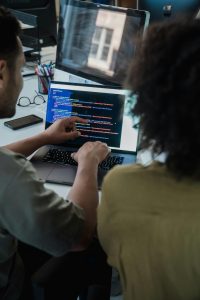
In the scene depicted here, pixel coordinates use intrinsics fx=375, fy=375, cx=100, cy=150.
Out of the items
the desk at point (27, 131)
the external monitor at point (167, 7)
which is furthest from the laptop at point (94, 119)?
the external monitor at point (167, 7)

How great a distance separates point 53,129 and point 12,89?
0.39 m

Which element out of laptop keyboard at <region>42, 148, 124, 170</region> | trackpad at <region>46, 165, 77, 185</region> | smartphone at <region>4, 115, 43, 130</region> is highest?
smartphone at <region>4, 115, 43, 130</region>

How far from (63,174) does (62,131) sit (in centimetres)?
23

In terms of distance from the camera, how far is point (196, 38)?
2.07 feet

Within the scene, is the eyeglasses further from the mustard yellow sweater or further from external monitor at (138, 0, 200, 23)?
the mustard yellow sweater

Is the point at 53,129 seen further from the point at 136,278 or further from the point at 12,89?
the point at 136,278

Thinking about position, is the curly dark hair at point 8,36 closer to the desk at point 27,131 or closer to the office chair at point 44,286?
the desk at point 27,131

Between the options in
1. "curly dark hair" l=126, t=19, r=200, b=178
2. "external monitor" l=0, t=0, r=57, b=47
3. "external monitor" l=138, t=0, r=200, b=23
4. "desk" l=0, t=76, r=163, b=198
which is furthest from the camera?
"external monitor" l=0, t=0, r=57, b=47

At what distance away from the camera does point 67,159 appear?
1.42 m

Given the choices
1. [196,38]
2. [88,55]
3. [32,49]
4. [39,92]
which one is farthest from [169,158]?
[32,49]

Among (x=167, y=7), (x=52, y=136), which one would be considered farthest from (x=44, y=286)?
(x=167, y=7)

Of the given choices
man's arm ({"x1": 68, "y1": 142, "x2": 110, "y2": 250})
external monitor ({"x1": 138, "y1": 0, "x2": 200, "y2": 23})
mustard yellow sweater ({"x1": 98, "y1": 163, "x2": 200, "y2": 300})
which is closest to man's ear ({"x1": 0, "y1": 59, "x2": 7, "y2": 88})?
man's arm ({"x1": 68, "y1": 142, "x2": 110, "y2": 250})

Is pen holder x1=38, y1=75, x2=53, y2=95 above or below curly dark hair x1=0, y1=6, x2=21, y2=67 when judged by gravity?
below

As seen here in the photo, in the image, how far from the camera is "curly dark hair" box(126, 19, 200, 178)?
0.62 meters
